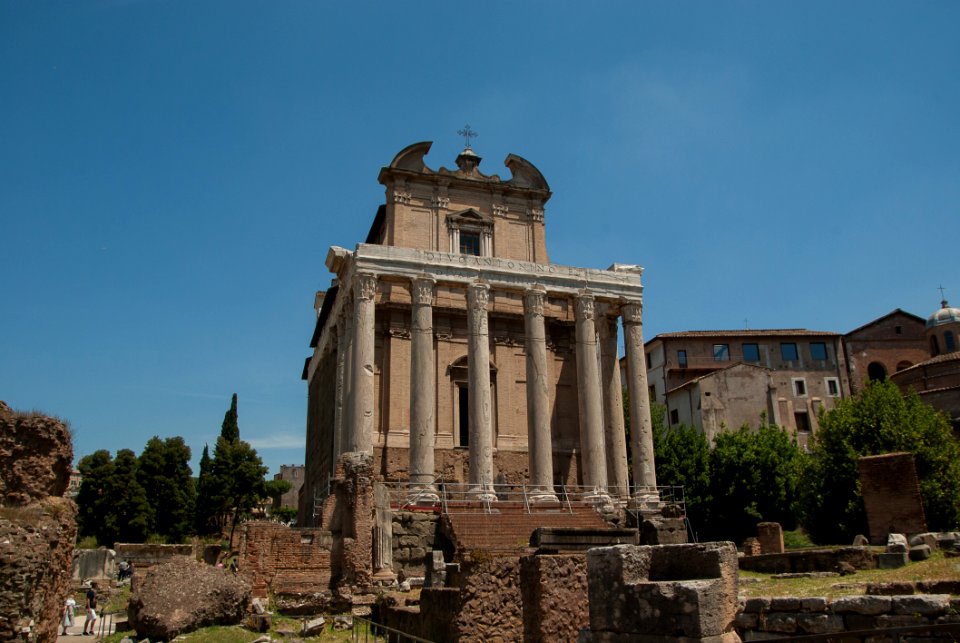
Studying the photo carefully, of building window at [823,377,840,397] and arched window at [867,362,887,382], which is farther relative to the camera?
arched window at [867,362,887,382]

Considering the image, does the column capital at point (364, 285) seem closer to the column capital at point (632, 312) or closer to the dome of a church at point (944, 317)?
the column capital at point (632, 312)

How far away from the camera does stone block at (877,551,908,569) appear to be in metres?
14.2

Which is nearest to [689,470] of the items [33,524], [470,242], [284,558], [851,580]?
Answer: [470,242]

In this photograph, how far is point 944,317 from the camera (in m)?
56.0

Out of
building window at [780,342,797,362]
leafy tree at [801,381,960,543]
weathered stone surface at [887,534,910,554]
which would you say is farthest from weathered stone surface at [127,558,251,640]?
building window at [780,342,797,362]

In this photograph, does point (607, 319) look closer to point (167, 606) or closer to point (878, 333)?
point (167, 606)

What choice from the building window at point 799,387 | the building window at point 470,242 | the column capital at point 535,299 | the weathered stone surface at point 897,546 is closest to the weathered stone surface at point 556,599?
the weathered stone surface at point 897,546

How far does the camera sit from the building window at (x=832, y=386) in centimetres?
4981

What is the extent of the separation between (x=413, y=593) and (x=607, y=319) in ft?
53.2

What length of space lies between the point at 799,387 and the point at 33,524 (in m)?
47.7

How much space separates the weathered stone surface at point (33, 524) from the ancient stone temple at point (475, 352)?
578 inches

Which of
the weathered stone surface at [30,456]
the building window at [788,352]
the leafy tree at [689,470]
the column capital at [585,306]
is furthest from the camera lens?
the building window at [788,352]

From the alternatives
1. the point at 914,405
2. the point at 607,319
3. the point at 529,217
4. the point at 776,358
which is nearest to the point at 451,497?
the point at 607,319

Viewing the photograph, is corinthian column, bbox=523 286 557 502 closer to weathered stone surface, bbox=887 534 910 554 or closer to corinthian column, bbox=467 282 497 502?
corinthian column, bbox=467 282 497 502
